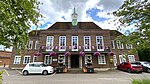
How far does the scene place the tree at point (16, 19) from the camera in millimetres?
2645

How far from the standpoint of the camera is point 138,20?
420 cm

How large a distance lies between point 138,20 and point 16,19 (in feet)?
11.2

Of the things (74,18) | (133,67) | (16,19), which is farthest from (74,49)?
(16,19)

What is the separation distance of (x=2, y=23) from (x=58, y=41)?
22.2 meters

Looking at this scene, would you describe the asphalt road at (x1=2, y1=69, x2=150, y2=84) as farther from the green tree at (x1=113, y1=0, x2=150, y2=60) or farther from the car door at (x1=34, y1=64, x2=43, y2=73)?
the green tree at (x1=113, y1=0, x2=150, y2=60)

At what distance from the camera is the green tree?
12.9 ft

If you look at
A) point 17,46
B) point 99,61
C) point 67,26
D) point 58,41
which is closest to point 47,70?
point 58,41

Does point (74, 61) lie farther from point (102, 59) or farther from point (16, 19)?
point (16, 19)

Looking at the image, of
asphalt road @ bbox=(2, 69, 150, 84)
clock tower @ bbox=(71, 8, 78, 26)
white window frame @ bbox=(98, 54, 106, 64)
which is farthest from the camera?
clock tower @ bbox=(71, 8, 78, 26)

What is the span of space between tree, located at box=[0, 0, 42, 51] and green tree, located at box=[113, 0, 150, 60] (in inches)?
107

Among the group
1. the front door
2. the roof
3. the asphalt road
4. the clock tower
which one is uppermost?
the clock tower

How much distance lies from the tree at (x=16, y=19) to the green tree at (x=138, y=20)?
2718 mm

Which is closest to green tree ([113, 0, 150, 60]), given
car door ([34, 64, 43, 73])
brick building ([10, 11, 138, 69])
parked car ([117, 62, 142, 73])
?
car door ([34, 64, 43, 73])

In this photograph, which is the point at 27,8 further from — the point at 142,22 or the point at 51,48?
the point at 51,48
